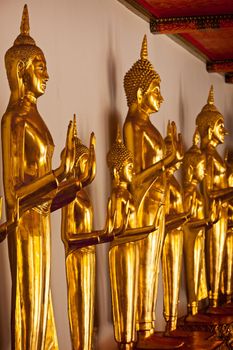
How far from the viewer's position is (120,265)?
13.9 ft

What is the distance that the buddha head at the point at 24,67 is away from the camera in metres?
3.36

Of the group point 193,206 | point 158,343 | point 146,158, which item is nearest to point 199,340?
point 158,343

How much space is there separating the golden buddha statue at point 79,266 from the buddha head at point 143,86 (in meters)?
0.80

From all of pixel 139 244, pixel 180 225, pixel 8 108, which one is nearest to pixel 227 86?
pixel 180 225

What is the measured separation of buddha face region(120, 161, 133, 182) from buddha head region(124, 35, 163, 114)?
443mm

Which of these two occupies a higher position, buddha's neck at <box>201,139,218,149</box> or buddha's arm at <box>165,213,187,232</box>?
buddha's neck at <box>201,139,218,149</box>

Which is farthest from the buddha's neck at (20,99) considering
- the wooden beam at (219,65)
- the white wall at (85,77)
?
the wooden beam at (219,65)

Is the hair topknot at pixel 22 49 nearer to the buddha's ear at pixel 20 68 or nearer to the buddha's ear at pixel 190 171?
the buddha's ear at pixel 20 68

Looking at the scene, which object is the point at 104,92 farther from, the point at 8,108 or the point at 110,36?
the point at 8,108

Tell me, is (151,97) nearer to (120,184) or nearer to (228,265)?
(120,184)

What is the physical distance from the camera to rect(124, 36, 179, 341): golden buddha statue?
176 inches

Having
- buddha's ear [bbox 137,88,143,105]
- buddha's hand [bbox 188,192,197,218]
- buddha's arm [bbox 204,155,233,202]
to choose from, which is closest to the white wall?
buddha's ear [bbox 137,88,143,105]

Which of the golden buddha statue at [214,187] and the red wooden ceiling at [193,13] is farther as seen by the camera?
the golden buddha statue at [214,187]

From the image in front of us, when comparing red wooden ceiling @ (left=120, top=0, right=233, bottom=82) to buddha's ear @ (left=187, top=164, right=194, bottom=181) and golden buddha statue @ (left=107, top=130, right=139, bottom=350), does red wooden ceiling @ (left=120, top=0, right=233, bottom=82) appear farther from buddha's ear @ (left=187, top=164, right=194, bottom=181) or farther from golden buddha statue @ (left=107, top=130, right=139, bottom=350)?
golden buddha statue @ (left=107, top=130, right=139, bottom=350)
